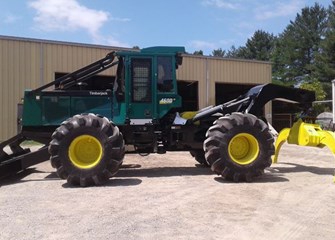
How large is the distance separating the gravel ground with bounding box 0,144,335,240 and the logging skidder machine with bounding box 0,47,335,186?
49 cm

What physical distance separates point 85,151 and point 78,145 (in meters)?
0.21

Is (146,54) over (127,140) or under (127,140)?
over

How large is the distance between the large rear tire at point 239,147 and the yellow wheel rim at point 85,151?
2393mm

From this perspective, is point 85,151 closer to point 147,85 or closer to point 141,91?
point 141,91

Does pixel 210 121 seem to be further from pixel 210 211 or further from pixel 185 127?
pixel 210 211

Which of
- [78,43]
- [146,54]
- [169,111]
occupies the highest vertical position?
[78,43]

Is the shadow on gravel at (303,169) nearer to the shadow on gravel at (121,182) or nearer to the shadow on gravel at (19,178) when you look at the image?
the shadow on gravel at (121,182)

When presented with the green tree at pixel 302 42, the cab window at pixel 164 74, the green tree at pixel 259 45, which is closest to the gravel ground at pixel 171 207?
the cab window at pixel 164 74

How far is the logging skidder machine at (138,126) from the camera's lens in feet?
30.7

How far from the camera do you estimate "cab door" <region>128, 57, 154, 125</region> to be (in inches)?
413

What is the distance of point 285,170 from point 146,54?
15.7ft

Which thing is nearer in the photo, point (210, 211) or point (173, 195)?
point (210, 211)

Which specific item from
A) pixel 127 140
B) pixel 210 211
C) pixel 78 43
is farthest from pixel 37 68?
pixel 210 211

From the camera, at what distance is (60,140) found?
9.30 metres
